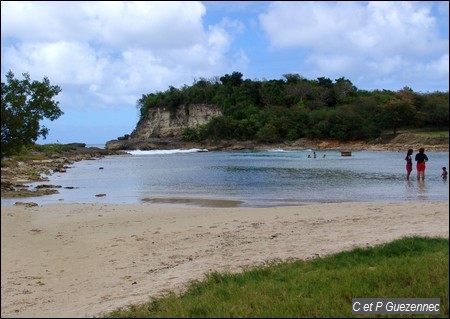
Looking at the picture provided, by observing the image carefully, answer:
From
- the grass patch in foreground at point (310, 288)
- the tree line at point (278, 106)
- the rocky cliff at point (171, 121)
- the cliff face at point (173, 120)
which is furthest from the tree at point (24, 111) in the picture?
the cliff face at point (173, 120)

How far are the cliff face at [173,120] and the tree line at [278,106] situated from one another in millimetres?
1555

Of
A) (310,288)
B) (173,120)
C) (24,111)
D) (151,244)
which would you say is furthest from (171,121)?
(310,288)

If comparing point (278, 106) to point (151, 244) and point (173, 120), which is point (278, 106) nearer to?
point (173, 120)

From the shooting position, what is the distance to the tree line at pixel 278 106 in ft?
301

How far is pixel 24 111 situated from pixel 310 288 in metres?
4.73

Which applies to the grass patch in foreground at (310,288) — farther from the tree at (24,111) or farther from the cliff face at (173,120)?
the cliff face at (173,120)

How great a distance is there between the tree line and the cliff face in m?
1.56

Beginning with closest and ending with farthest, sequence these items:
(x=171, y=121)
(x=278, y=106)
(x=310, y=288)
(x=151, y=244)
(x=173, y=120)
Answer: (x=310, y=288), (x=151, y=244), (x=278, y=106), (x=171, y=121), (x=173, y=120)

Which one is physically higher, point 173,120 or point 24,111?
point 173,120

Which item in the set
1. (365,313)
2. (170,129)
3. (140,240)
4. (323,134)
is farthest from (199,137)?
(365,313)

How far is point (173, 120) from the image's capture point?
407ft

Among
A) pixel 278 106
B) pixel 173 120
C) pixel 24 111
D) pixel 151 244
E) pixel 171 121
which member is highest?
pixel 278 106

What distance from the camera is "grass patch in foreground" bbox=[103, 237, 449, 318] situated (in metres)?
5.05

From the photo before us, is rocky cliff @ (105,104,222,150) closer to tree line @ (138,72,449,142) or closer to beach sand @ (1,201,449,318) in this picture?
tree line @ (138,72,449,142)
